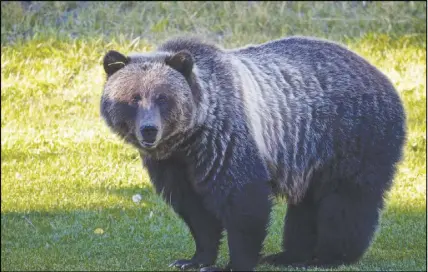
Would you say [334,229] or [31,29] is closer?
[334,229]

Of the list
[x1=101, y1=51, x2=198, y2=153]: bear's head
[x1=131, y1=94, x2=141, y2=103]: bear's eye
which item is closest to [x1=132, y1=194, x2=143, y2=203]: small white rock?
[x1=101, y1=51, x2=198, y2=153]: bear's head

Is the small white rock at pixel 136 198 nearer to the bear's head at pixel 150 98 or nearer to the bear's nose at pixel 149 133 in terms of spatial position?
the bear's head at pixel 150 98

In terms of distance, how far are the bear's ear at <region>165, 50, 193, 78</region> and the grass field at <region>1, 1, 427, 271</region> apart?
6.13 ft

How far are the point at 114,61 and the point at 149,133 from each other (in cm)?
70

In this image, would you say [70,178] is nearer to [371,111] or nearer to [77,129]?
[77,129]

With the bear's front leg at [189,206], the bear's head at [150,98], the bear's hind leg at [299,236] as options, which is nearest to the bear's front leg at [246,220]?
the bear's front leg at [189,206]

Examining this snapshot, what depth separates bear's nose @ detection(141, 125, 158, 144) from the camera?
6.55 meters

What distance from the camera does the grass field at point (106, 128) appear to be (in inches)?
334

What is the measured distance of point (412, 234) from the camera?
882 cm

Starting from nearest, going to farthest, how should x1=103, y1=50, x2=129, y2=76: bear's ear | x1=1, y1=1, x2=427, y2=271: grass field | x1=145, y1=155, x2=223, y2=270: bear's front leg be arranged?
x1=103, y1=50, x2=129, y2=76: bear's ear, x1=145, y1=155, x2=223, y2=270: bear's front leg, x1=1, y1=1, x2=427, y2=271: grass field

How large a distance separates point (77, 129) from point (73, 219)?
3.16 metres

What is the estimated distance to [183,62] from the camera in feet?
22.2

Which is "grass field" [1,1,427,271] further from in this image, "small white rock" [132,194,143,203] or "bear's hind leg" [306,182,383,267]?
"bear's hind leg" [306,182,383,267]

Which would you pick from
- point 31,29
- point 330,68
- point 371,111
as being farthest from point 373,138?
point 31,29
